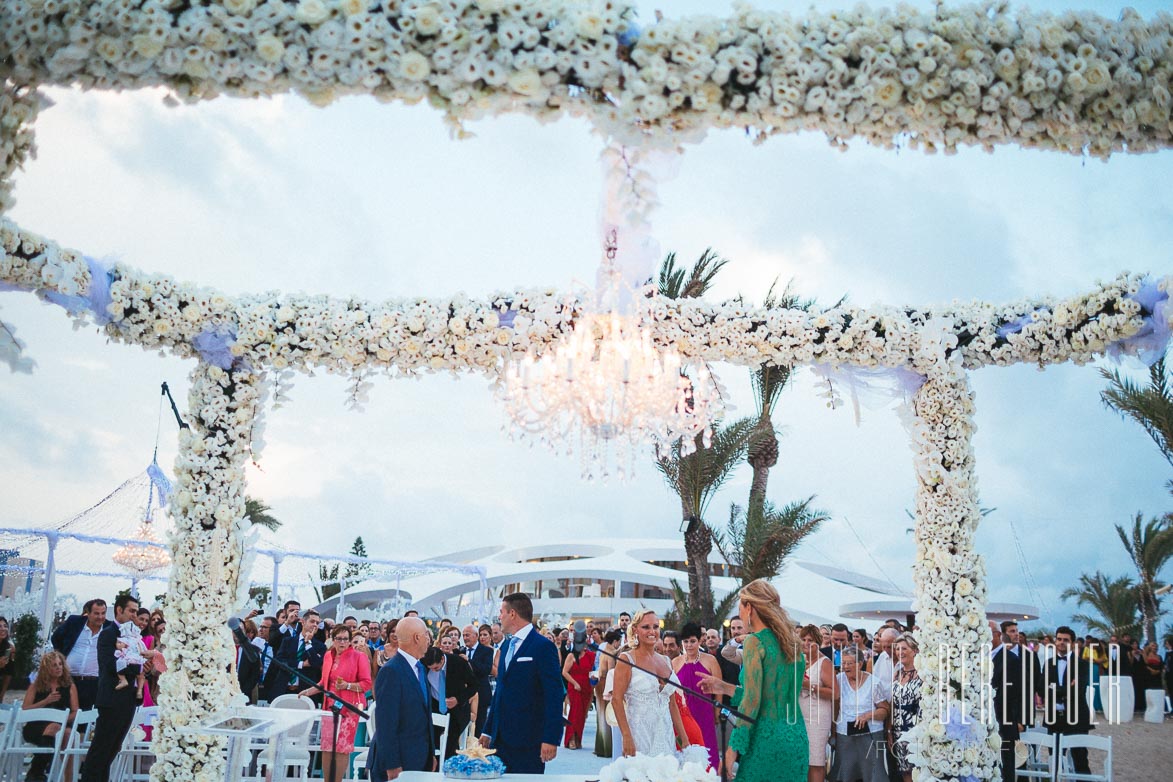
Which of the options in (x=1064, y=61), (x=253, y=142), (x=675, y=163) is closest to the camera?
(x=1064, y=61)

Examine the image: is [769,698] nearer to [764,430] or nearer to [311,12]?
[311,12]

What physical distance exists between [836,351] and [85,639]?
8004 millimetres

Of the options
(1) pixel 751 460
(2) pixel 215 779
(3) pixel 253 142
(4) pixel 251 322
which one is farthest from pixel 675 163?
(1) pixel 751 460

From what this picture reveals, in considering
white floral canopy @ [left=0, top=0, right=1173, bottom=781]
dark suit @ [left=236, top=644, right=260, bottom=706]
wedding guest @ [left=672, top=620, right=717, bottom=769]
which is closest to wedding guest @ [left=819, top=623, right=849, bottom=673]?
wedding guest @ [left=672, top=620, right=717, bottom=769]

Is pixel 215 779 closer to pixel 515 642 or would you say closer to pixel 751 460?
pixel 515 642

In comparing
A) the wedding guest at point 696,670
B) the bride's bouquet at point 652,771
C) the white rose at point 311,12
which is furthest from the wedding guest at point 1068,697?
the white rose at point 311,12

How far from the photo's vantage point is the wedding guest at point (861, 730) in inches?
322

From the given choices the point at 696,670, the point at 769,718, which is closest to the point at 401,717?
the point at 769,718

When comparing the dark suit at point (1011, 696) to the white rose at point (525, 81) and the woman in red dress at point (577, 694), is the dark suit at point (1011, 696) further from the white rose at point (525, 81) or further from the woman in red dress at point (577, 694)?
the white rose at point (525, 81)

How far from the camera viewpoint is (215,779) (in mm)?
6602

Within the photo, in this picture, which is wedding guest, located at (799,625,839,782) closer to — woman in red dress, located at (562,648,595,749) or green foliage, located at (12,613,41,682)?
woman in red dress, located at (562,648,595,749)

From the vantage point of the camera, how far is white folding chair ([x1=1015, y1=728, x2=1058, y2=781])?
7698 mm

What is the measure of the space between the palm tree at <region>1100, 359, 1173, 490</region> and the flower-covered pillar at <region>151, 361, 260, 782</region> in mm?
12128

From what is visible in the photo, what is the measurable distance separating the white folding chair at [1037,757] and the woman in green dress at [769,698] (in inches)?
153
